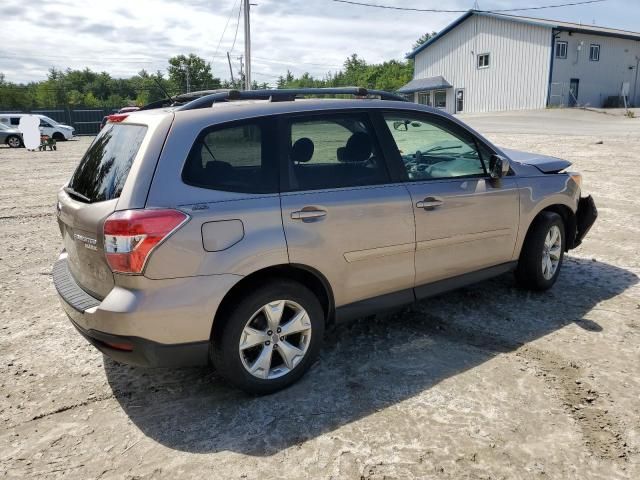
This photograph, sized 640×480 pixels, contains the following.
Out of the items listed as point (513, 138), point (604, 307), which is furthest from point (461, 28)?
point (604, 307)

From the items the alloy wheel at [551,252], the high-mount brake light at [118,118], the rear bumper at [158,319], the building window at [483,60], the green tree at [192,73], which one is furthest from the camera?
the green tree at [192,73]

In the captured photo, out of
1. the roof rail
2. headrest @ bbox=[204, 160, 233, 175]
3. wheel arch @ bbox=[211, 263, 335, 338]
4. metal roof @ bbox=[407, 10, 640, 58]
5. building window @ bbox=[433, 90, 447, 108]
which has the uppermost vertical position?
metal roof @ bbox=[407, 10, 640, 58]

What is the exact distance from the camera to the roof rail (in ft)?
10.6

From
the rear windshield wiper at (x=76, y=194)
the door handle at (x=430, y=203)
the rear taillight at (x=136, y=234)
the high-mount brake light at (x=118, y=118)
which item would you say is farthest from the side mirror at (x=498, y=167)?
the rear windshield wiper at (x=76, y=194)

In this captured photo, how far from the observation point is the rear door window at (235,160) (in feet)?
9.55

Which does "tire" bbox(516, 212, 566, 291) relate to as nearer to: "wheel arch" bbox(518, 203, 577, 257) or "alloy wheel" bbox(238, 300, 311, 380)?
"wheel arch" bbox(518, 203, 577, 257)

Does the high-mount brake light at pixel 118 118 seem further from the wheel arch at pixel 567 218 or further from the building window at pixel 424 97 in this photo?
the building window at pixel 424 97

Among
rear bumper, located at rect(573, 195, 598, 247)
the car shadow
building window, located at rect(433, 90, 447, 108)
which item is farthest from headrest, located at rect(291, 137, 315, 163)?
building window, located at rect(433, 90, 447, 108)

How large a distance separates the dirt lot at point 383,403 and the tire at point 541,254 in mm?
164

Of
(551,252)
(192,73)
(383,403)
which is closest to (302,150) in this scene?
(383,403)

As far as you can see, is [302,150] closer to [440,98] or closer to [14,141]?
[14,141]

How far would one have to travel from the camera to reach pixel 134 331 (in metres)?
2.74

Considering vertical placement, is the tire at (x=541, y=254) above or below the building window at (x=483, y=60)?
below

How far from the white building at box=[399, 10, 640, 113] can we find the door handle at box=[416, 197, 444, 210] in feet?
128
